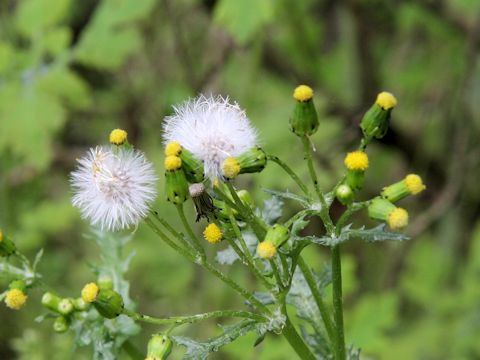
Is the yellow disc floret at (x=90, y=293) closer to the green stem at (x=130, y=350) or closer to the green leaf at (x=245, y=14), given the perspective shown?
the green stem at (x=130, y=350)

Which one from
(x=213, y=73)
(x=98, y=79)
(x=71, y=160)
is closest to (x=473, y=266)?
(x=213, y=73)

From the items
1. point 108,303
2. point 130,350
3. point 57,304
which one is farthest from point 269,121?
point 108,303

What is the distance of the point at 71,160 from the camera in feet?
16.9

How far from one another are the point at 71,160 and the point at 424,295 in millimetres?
2449

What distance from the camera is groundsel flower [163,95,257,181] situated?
1848mm

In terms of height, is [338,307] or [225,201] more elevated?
[225,201]

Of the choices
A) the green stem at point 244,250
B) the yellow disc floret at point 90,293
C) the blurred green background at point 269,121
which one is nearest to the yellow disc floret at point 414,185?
the green stem at point 244,250

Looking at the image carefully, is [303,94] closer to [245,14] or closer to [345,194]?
[345,194]

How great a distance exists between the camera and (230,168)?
1777mm

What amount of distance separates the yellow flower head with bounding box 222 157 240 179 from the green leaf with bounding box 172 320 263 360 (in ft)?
1.21

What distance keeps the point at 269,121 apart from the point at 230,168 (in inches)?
108

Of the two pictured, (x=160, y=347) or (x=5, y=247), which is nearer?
(x=160, y=347)

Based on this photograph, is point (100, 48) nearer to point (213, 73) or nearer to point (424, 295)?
point (213, 73)

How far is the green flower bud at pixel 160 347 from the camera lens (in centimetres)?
184
